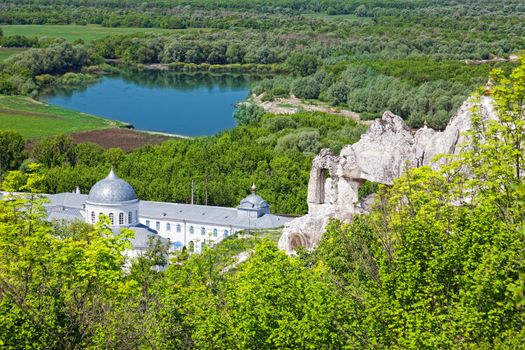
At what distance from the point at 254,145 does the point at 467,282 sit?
47138 millimetres

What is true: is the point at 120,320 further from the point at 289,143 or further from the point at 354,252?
the point at 289,143

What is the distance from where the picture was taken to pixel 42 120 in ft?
266

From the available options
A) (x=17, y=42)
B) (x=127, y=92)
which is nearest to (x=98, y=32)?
(x=17, y=42)

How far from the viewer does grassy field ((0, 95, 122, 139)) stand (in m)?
76.3

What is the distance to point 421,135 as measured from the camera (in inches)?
991

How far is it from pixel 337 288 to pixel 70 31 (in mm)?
143436

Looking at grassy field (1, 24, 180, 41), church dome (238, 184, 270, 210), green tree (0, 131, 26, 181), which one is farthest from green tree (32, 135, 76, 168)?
grassy field (1, 24, 180, 41)

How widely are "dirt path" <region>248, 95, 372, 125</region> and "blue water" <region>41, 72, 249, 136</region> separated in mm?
3029

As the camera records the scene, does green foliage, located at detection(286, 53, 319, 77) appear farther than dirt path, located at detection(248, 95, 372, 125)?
Yes

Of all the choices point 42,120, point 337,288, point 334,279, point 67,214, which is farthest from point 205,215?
point 42,120

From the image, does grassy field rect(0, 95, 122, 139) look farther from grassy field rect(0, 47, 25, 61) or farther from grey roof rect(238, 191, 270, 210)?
grey roof rect(238, 191, 270, 210)

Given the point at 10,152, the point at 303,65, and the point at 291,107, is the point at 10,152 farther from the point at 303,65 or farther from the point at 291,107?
the point at 303,65

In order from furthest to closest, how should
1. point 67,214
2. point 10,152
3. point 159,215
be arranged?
point 10,152 → point 159,215 → point 67,214

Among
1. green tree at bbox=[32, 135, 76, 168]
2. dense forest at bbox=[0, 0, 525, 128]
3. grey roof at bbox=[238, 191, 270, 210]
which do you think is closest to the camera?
grey roof at bbox=[238, 191, 270, 210]
